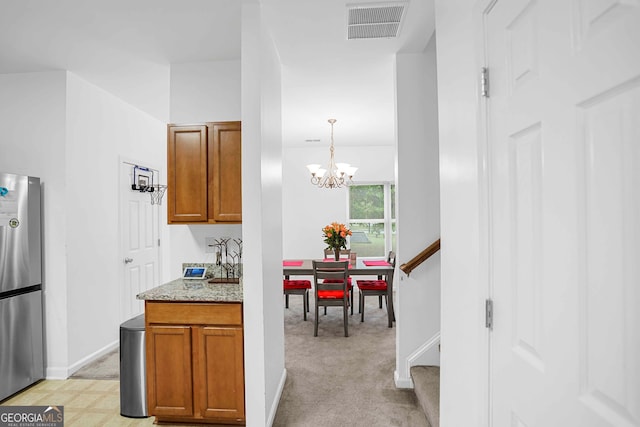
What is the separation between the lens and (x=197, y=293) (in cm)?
237

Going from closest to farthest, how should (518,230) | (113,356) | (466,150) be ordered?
1. (518,230)
2. (466,150)
3. (113,356)

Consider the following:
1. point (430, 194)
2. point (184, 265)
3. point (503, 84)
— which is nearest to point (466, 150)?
point (503, 84)

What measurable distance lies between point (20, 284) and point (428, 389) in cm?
329

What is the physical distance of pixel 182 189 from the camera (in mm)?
2684

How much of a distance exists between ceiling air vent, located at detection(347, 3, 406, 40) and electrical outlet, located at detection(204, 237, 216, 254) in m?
1.95

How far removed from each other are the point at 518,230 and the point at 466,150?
1.44 feet

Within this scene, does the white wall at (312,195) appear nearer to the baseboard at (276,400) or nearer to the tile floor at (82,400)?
the baseboard at (276,400)

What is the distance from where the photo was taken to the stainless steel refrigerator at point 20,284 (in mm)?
2734

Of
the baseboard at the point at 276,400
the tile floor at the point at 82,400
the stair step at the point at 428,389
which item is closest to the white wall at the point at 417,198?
the stair step at the point at 428,389

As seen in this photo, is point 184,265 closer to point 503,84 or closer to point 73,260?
point 73,260

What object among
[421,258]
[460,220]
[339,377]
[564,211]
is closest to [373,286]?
[339,377]

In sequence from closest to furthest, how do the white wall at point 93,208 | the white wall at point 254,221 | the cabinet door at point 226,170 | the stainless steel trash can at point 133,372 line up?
1. the white wall at point 254,221
2. the stainless steel trash can at point 133,372
3. the cabinet door at point 226,170
4. the white wall at point 93,208

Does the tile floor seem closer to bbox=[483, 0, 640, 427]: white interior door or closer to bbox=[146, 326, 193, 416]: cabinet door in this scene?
bbox=[146, 326, 193, 416]: cabinet door

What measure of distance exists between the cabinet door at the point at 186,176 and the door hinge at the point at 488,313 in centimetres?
205
